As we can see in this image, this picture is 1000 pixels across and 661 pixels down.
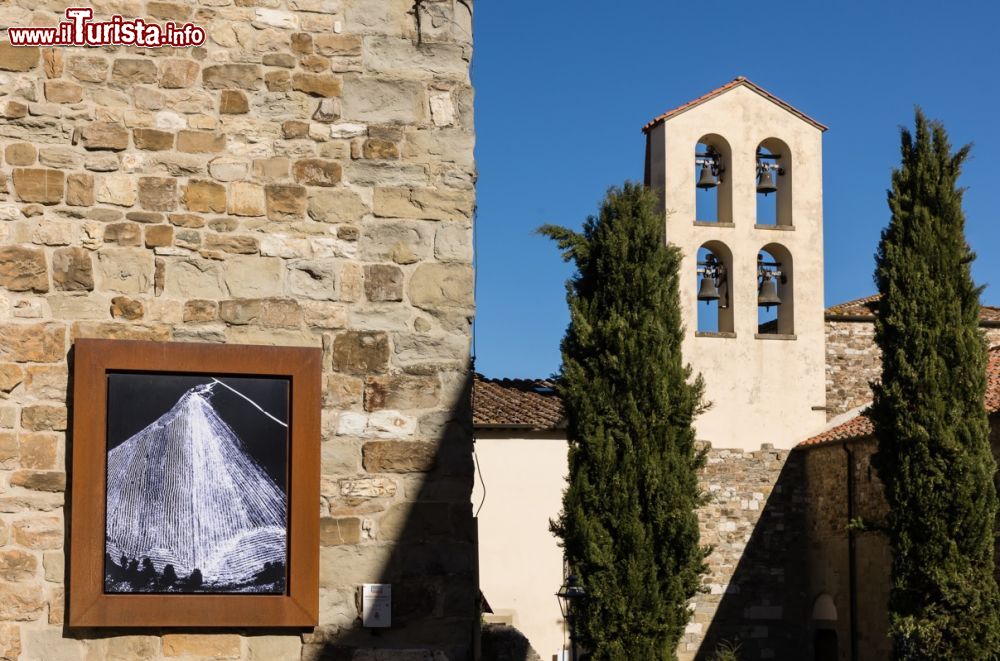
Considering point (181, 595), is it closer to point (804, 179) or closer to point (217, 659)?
point (217, 659)

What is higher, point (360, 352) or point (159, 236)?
point (159, 236)

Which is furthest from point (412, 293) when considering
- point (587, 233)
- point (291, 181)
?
point (587, 233)

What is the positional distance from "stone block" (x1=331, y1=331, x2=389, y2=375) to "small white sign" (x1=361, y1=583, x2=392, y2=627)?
0.80 m

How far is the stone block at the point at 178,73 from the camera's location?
4.96m

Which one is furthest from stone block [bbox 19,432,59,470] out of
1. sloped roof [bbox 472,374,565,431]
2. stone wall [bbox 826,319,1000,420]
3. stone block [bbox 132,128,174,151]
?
stone wall [bbox 826,319,1000,420]

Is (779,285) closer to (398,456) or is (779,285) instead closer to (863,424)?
(863,424)

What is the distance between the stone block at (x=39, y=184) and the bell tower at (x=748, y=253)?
1511 cm

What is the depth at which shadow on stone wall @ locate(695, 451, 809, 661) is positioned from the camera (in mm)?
19406

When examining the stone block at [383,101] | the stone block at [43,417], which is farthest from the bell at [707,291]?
the stone block at [43,417]

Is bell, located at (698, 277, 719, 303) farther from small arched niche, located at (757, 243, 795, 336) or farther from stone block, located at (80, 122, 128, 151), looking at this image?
stone block, located at (80, 122, 128, 151)

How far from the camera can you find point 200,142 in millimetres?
4957

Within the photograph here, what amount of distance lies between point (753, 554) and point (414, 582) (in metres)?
15.6

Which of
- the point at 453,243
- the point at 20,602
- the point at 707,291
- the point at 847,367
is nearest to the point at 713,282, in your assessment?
the point at 707,291

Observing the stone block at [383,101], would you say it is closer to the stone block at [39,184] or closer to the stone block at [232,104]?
the stone block at [232,104]
